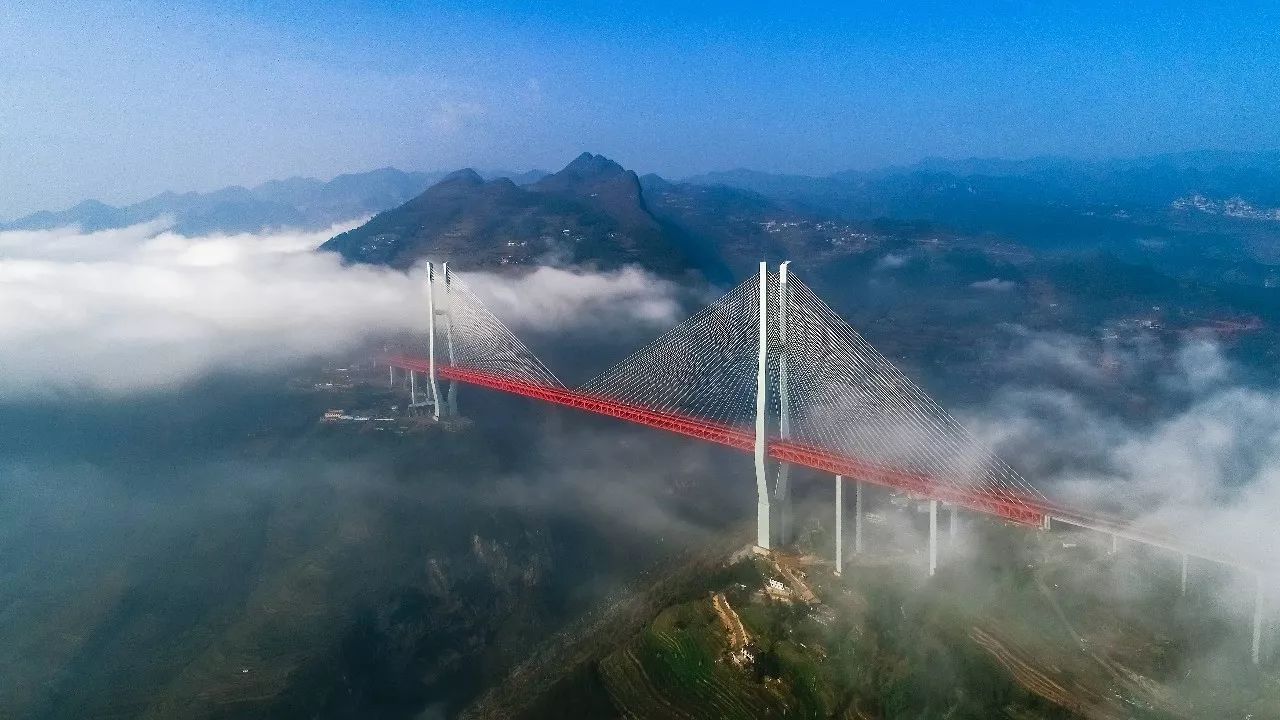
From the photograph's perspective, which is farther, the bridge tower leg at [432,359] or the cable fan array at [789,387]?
the bridge tower leg at [432,359]

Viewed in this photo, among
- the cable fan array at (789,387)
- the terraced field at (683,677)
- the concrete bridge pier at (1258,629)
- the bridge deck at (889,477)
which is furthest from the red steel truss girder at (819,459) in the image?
the terraced field at (683,677)

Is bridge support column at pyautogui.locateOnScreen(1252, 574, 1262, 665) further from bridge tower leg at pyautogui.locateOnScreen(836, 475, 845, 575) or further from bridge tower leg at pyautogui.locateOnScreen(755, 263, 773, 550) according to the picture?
bridge tower leg at pyautogui.locateOnScreen(755, 263, 773, 550)

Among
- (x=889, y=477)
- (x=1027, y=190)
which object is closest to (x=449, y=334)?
(x=889, y=477)

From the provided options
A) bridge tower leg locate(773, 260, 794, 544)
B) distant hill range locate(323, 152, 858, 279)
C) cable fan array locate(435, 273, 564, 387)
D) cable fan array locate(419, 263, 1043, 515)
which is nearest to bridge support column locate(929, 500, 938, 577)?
cable fan array locate(419, 263, 1043, 515)

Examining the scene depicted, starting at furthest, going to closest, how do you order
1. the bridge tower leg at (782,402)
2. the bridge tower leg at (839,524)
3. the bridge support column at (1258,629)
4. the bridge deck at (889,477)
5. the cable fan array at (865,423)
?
the cable fan array at (865,423) < the bridge tower leg at (782,402) < the bridge tower leg at (839,524) < the bridge deck at (889,477) < the bridge support column at (1258,629)

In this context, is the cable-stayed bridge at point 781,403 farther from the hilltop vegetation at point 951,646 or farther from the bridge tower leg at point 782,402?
the hilltop vegetation at point 951,646

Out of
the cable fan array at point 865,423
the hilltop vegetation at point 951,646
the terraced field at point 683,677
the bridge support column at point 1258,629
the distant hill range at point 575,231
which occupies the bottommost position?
the terraced field at point 683,677

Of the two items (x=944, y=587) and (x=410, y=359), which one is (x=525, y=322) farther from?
(x=944, y=587)
